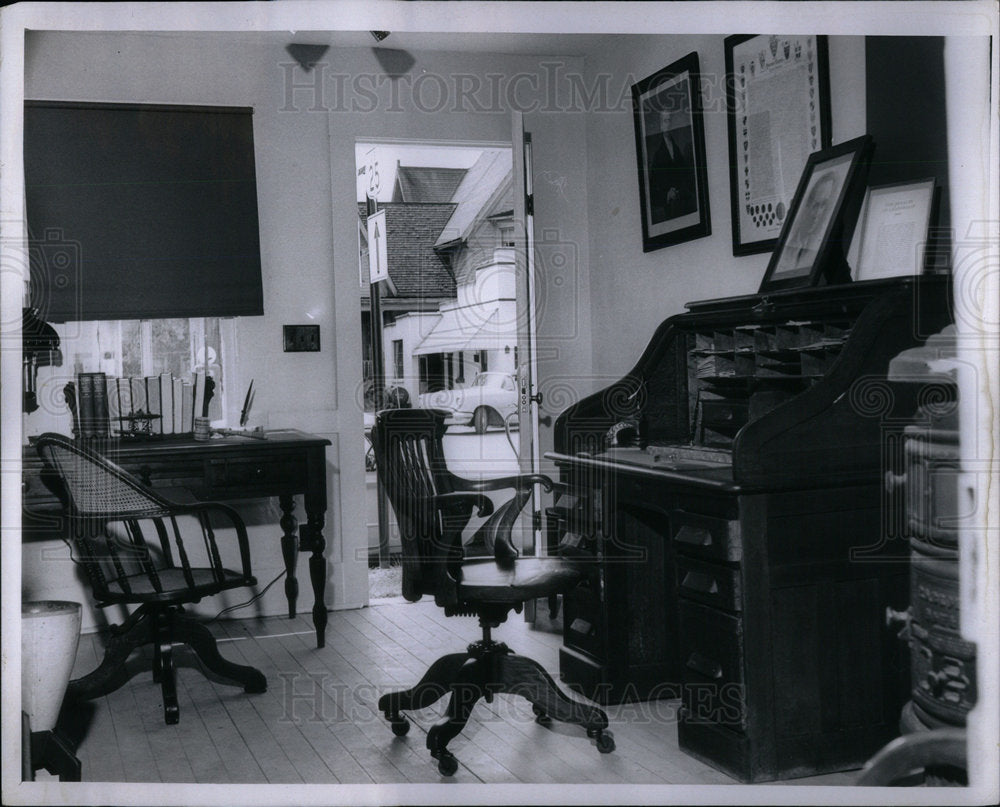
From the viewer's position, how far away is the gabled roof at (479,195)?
5.40m

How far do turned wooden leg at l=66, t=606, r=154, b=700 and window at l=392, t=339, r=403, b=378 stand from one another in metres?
2.16

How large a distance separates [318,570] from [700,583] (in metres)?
2.02

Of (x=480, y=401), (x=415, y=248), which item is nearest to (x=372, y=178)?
(x=415, y=248)

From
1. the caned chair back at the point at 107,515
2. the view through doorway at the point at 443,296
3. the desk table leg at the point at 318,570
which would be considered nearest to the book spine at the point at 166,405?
the desk table leg at the point at 318,570

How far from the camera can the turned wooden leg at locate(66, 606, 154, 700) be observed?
3.37m

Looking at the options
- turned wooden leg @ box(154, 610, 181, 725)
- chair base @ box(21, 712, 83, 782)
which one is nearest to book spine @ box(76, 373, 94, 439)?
turned wooden leg @ box(154, 610, 181, 725)

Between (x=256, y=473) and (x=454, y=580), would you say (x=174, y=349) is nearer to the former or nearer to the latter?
(x=256, y=473)

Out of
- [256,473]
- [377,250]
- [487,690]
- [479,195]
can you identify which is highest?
[479,195]

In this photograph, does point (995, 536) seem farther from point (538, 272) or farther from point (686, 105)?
point (538, 272)

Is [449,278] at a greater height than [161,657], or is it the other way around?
[449,278]

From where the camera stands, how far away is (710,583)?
272 centimetres

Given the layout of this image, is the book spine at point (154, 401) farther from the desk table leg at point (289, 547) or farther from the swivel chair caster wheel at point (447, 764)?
the swivel chair caster wheel at point (447, 764)

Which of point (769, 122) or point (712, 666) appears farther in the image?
point (769, 122)

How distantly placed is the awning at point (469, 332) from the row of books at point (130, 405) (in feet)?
4.55
